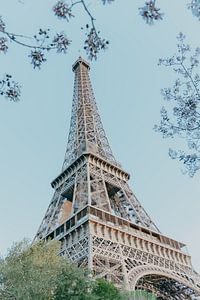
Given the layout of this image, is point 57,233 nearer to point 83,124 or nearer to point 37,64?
point 83,124

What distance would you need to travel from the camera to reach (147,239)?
29.0 m

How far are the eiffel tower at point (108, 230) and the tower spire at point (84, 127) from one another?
135 mm

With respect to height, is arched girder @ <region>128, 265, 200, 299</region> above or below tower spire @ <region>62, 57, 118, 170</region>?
below

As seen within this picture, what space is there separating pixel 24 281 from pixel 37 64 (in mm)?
10496

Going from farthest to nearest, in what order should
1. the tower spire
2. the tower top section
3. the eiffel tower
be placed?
the tower top section, the tower spire, the eiffel tower

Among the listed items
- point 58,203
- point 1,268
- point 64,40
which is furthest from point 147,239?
point 64,40

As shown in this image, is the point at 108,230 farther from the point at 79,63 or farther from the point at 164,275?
the point at 79,63

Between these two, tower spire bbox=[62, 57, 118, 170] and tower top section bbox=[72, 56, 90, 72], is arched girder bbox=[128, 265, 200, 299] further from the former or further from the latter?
tower top section bbox=[72, 56, 90, 72]

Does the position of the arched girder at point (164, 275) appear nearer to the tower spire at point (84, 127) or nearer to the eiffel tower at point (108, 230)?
the eiffel tower at point (108, 230)

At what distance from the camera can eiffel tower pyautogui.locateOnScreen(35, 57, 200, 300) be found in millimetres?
24109

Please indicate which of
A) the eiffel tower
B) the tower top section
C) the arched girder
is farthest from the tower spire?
the arched girder

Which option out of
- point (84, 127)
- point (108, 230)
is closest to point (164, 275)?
point (108, 230)

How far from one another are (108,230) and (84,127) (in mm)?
17816

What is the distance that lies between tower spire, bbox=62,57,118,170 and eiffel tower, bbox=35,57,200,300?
135 millimetres
